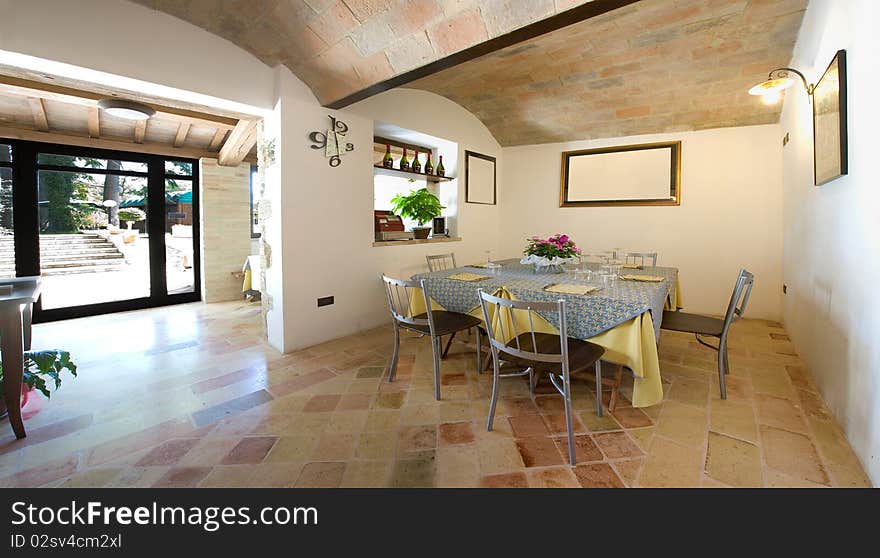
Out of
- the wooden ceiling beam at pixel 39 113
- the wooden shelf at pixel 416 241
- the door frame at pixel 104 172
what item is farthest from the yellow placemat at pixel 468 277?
the door frame at pixel 104 172

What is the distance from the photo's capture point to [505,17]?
6.19 ft

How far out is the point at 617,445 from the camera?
5.98ft

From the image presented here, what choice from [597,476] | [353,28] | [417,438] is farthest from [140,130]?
[597,476]

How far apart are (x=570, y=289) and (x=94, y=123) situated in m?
4.94

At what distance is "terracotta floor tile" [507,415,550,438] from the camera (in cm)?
194

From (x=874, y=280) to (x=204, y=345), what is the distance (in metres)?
4.35

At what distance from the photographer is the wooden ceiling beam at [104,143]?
385 centimetres

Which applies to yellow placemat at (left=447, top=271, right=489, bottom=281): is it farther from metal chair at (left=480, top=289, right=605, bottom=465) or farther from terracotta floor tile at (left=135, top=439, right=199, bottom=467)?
terracotta floor tile at (left=135, top=439, right=199, bottom=467)

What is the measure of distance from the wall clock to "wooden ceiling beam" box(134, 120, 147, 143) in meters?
2.47

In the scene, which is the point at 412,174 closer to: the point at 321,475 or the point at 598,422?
the point at 598,422

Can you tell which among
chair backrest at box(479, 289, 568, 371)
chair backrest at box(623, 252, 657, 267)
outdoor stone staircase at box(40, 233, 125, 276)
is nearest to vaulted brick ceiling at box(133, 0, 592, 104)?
chair backrest at box(479, 289, 568, 371)
